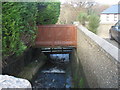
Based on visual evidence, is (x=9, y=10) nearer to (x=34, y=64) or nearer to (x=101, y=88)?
(x=101, y=88)

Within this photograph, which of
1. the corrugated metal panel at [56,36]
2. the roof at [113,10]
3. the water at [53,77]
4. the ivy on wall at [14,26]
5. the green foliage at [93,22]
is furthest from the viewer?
the roof at [113,10]

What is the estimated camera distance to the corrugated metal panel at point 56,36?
9.07 m

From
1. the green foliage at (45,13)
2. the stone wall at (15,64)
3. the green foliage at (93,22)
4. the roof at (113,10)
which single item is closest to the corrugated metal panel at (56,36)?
the green foliage at (45,13)

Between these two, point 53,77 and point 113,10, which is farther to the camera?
point 113,10

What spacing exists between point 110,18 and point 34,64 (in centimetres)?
2033

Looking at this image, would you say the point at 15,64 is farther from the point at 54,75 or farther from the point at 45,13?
the point at 45,13

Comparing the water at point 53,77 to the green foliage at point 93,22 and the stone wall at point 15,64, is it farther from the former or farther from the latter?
the green foliage at point 93,22

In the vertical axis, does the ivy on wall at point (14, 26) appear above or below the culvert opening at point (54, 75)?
above

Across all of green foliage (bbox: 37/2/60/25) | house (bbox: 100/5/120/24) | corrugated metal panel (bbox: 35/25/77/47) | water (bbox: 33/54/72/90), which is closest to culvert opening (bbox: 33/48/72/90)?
water (bbox: 33/54/72/90)

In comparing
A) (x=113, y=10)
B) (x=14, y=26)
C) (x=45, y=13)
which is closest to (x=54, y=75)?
(x=45, y=13)

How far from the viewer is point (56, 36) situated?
30.1 ft

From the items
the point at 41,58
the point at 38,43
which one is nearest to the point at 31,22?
the point at 38,43

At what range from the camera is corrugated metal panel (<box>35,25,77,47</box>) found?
9070mm

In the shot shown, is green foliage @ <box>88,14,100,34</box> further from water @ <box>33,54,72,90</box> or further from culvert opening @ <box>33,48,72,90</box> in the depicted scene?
water @ <box>33,54,72,90</box>
